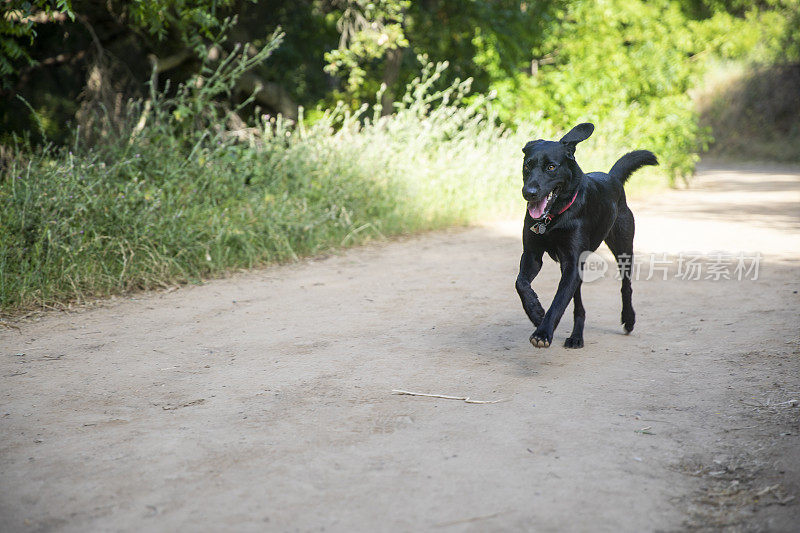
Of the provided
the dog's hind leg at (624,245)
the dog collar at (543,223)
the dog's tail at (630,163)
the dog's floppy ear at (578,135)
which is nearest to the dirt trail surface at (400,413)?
the dog's hind leg at (624,245)

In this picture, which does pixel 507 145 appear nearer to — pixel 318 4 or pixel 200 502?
pixel 318 4

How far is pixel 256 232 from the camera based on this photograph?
748 centimetres

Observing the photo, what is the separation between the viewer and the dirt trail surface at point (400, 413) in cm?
256

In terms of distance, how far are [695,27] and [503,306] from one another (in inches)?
907

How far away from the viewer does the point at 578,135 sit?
4.29 m

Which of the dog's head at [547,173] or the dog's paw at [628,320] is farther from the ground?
Result: the dog's head at [547,173]

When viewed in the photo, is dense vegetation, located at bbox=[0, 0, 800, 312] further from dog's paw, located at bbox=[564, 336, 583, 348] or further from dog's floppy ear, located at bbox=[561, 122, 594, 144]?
dog's paw, located at bbox=[564, 336, 583, 348]

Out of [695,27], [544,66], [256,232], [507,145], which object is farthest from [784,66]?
[256,232]

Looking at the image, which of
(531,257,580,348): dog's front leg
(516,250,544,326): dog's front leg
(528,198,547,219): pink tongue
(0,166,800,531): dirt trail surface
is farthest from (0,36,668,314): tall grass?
(531,257,580,348): dog's front leg

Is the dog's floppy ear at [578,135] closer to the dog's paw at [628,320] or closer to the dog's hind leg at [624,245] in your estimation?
the dog's hind leg at [624,245]

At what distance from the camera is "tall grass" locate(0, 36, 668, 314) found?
19.5 feet

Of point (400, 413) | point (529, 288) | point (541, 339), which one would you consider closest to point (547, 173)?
point (529, 288)

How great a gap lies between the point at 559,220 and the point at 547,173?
279 millimetres

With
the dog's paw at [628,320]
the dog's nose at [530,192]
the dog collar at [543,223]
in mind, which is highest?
the dog's nose at [530,192]
